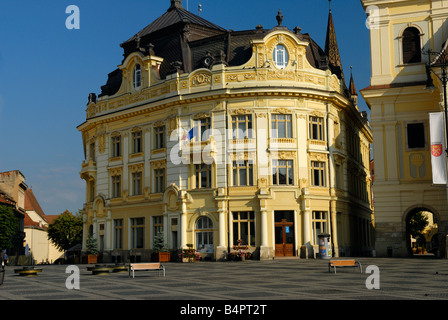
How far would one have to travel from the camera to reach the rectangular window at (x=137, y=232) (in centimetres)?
5122

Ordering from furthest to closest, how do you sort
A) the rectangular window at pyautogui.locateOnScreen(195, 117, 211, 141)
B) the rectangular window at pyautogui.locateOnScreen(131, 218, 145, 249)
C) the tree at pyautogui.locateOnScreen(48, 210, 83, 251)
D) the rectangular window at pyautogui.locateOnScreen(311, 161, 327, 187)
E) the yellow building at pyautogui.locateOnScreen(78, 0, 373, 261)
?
the tree at pyautogui.locateOnScreen(48, 210, 83, 251)
the rectangular window at pyautogui.locateOnScreen(131, 218, 145, 249)
the rectangular window at pyautogui.locateOnScreen(195, 117, 211, 141)
the rectangular window at pyautogui.locateOnScreen(311, 161, 327, 187)
the yellow building at pyautogui.locateOnScreen(78, 0, 373, 261)

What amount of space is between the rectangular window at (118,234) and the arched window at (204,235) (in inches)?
342

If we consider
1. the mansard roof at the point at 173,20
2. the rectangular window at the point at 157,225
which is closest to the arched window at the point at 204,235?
the rectangular window at the point at 157,225

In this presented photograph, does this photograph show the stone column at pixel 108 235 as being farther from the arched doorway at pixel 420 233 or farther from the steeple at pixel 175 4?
the arched doorway at pixel 420 233

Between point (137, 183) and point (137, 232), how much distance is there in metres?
4.11

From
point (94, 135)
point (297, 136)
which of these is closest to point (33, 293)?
point (297, 136)

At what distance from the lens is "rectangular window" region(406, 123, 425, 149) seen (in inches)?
1800

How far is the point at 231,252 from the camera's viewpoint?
4469 centimetres

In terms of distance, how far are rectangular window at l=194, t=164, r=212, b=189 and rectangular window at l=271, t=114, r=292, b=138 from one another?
5672mm

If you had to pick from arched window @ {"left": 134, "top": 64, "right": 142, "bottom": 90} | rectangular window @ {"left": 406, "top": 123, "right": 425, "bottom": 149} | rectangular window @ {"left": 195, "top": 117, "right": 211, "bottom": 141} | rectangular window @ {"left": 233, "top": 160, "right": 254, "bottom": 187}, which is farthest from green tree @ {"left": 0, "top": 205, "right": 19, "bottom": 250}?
rectangular window @ {"left": 406, "top": 123, "right": 425, "bottom": 149}

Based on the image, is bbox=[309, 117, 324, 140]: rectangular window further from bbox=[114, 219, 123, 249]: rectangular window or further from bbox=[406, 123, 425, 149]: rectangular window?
bbox=[114, 219, 123, 249]: rectangular window

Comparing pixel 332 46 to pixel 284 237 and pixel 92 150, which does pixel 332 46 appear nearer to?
pixel 92 150

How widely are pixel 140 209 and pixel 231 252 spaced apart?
10.4m

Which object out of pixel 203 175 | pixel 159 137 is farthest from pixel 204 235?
pixel 159 137
